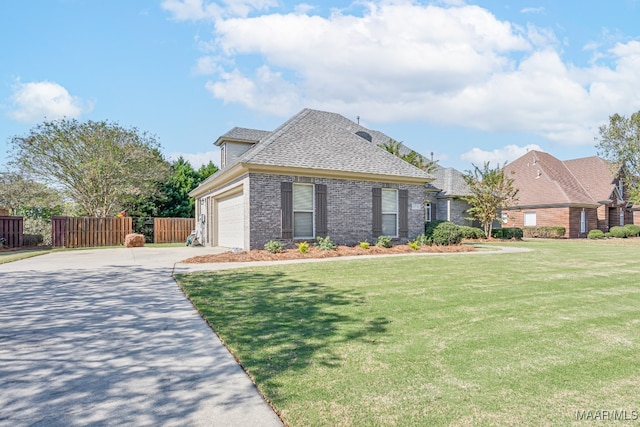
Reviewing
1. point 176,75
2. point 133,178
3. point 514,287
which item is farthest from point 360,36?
point 133,178

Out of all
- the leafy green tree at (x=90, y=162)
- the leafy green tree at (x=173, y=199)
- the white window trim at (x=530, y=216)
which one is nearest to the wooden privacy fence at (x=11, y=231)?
the leafy green tree at (x=90, y=162)

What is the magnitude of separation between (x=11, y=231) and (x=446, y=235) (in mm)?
21874

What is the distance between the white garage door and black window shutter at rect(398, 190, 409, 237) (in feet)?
22.0

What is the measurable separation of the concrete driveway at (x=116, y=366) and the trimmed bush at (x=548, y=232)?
28534 mm

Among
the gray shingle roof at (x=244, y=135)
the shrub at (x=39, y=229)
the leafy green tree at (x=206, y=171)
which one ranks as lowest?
the shrub at (x=39, y=229)

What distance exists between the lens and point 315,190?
46.8ft

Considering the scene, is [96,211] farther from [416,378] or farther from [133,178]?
[416,378]

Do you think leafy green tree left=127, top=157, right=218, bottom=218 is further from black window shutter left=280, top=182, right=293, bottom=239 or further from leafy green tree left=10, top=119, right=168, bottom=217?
black window shutter left=280, top=182, right=293, bottom=239

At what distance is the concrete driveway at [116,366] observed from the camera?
254cm

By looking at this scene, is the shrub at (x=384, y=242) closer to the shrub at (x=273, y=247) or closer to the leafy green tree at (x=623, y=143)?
the shrub at (x=273, y=247)

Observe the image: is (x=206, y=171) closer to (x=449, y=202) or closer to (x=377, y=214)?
(x=449, y=202)

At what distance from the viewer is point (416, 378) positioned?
2.98m

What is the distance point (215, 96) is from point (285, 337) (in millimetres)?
14017

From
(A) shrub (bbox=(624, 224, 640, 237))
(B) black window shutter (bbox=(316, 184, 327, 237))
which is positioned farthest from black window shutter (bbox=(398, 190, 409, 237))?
(A) shrub (bbox=(624, 224, 640, 237))
